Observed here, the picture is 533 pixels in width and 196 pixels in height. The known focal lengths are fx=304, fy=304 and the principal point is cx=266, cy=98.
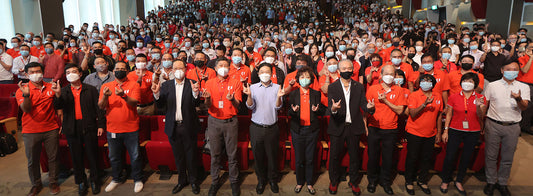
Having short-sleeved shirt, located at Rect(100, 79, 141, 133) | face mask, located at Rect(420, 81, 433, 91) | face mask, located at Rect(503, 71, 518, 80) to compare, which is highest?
face mask, located at Rect(503, 71, 518, 80)

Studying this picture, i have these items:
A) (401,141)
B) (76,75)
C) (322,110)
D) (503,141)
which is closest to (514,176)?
(503,141)

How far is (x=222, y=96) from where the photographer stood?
392 centimetres

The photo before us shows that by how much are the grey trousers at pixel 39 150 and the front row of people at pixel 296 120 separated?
0.4 inches

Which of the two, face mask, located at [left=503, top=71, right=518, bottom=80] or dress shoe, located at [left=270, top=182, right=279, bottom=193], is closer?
face mask, located at [left=503, top=71, right=518, bottom=80]

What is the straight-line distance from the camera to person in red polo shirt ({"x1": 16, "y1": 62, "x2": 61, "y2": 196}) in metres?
3.70

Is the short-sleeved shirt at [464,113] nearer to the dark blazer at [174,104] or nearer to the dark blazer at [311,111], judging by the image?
the dark blazer at [311,111]

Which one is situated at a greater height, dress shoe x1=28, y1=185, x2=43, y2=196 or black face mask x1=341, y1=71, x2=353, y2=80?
black face mask x1=341, y1=71, x2=353, y2=80

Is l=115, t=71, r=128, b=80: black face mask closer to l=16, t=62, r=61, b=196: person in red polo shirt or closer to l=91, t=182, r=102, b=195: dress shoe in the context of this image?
l=16, t=62, r=61, b=196: person in red polo shirt

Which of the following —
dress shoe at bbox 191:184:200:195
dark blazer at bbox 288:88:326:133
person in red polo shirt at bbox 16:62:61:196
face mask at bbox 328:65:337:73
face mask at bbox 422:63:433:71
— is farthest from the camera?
face mask at bbox 422:63:433:71

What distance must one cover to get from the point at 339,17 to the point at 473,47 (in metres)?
14.4

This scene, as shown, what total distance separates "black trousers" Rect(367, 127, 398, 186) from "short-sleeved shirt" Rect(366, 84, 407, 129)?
0.27ft

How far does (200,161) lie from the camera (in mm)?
4520

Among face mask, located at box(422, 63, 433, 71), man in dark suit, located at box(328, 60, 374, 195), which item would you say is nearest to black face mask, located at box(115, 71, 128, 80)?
man in dark suit, located at box(328, 60, 374, 195)

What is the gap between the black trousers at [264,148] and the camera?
3.85 meters
